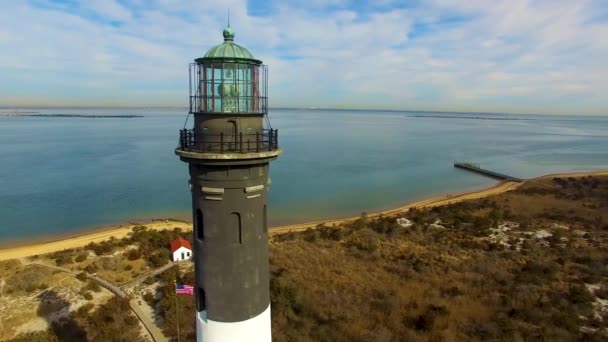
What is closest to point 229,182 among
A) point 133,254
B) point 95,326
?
point 95,326

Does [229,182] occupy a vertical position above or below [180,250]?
above

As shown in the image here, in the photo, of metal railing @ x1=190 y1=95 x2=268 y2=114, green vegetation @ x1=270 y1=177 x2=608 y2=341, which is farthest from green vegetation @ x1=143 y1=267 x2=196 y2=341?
metal railing @ x1=190 y1=95 x2=268 y2=114

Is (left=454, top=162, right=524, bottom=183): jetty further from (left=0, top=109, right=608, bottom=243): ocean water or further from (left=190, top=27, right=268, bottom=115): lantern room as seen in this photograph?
(left=190, top=27, right=268, bottom=115): lantern room

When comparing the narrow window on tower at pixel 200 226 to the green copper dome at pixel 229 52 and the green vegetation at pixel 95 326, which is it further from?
the green vegetation at pixel 95 326

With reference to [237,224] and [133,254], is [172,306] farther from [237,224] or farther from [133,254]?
[237,224]

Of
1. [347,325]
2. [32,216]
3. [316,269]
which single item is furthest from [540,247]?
[32,216]

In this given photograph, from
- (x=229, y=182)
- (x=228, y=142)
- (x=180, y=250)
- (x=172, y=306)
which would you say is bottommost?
(x=172, y=306)

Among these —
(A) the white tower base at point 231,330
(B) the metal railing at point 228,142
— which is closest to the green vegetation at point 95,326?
(A) the white tower base at point 231,330
